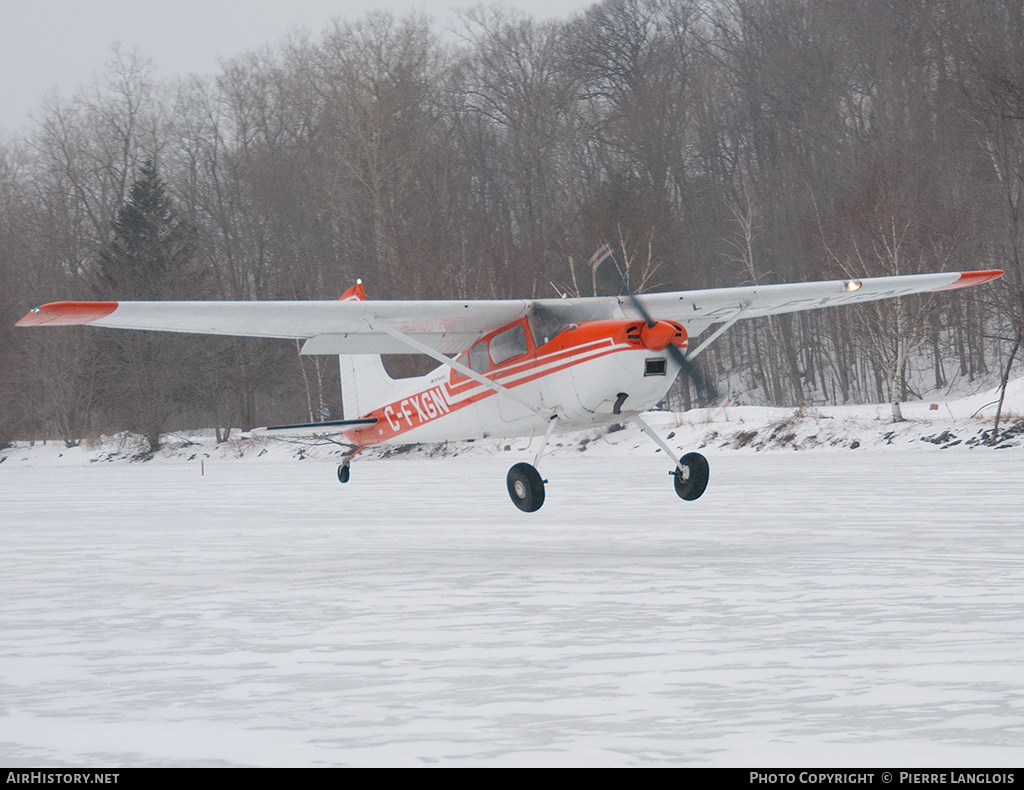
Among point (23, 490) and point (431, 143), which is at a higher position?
point (431, 143)

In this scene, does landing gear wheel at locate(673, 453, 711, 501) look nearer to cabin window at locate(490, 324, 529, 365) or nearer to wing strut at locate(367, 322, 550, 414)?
wing strut at locate(367, 322, 550, 414)

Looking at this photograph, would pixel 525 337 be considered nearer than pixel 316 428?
Yes

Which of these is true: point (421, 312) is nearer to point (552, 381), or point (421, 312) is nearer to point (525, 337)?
point (525, 337)

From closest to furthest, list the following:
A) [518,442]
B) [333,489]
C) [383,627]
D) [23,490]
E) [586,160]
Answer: [383,627], [333,489], [23,490], [518,442], [586,160]

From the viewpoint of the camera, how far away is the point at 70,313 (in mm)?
9898

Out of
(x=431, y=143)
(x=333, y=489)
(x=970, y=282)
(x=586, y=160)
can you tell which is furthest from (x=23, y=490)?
(x=586, y=160)

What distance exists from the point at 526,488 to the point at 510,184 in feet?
122

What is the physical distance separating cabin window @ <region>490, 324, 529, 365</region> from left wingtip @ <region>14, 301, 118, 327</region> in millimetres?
4722

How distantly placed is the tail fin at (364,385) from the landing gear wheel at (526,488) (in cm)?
502

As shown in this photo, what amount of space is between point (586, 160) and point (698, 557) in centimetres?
4031

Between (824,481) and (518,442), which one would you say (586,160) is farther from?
(824,481)

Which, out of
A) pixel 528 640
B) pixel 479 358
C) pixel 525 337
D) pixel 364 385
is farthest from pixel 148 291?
pixel 528 640

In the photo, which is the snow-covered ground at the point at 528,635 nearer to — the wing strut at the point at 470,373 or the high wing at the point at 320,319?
the wing strut at the point at 470,373
